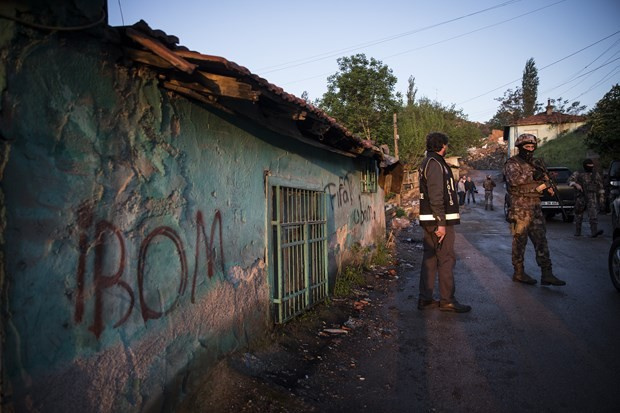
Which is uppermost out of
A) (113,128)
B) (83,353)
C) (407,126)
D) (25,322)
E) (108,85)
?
(407,126)

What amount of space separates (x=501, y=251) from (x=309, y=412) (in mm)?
7920

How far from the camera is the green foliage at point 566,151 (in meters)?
29.0

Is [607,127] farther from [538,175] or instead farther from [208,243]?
[208,243]

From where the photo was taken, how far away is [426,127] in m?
33.5

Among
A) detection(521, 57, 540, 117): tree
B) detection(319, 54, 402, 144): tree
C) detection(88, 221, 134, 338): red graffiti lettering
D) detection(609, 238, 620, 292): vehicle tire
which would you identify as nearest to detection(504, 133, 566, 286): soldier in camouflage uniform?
detection(609, 238, 620, 292): vehicle tire

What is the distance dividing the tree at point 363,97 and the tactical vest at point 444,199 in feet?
76.7

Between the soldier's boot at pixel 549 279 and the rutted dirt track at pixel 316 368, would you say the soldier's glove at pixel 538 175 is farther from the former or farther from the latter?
the rutted dirt track at pixel 316 368

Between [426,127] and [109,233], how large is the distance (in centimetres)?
3371

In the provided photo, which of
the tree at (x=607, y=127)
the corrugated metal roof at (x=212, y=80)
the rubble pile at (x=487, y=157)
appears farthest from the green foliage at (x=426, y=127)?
the corrugated metal roof at (x=212, y=80)

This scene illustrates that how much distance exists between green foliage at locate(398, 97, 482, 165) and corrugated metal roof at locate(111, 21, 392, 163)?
93.5 ft

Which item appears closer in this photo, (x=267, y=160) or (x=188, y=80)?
(x=188, y=80)

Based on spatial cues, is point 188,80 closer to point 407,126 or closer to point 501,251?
point 501,251

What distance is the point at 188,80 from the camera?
2.73m

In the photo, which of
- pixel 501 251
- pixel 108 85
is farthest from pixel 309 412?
pixel 501 251
